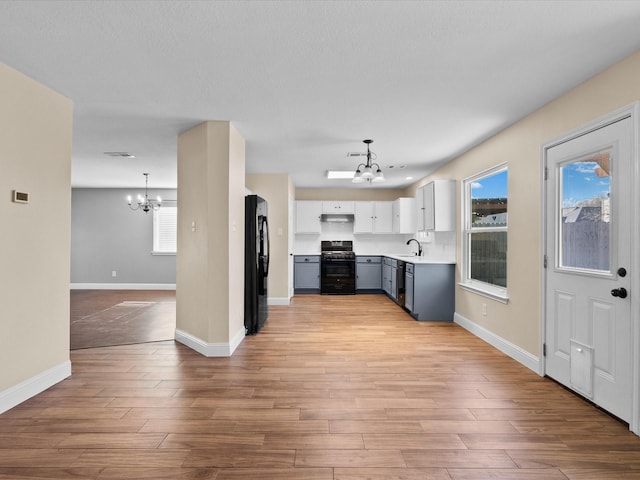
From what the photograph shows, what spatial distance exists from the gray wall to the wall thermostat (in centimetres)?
608

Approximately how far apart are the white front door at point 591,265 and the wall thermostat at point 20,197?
416 centimetres

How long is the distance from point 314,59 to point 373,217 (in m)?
6.12

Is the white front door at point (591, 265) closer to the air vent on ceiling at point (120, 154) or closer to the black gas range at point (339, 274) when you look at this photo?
the black gas range at point (339, 274)

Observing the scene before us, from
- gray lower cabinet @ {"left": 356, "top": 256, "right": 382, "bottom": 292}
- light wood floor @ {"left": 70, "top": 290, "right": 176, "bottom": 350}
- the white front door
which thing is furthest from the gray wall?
the white front door

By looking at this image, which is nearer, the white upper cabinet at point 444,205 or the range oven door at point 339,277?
the white upper cabinet at point 444,205

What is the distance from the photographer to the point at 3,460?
2010 millimetres

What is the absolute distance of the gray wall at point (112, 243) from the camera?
8703 mm

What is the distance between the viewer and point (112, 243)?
871 cm

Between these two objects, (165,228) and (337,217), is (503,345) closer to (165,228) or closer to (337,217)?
(337,217)

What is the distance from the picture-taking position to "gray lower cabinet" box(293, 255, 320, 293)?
809 centimetres

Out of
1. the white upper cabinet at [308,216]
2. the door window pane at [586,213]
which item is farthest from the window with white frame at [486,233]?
the white upper cabinet at [308,216]

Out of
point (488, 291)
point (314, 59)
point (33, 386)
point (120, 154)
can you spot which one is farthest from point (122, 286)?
point (314, 59)

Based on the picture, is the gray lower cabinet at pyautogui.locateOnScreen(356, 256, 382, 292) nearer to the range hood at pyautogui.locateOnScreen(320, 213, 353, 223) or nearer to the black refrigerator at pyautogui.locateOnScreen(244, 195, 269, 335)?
the range hood at pyautogui.locateOnScreen(320, 213, 353, 223)

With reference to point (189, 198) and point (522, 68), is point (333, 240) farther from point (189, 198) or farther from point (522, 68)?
point (522, 68)
